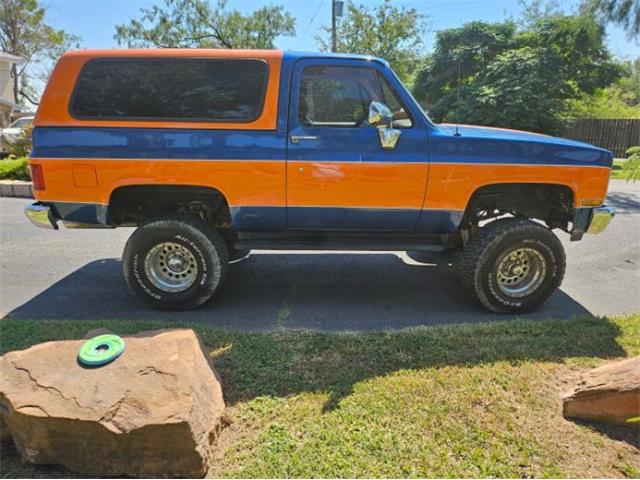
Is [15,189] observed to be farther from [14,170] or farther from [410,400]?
[410,400]

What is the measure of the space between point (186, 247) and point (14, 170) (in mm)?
9345

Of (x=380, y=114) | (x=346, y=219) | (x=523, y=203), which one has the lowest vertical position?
(x=346, y=219)

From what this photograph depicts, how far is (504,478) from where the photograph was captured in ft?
7.83

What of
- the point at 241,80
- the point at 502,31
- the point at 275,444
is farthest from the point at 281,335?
the point at 502,31

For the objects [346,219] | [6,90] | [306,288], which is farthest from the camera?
[6,90]

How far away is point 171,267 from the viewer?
4.41 meters

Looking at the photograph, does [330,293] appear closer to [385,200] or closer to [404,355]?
[385,200]

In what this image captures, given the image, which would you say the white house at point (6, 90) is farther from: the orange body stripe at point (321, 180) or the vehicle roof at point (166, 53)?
the orange body stripe at point (321, 180)

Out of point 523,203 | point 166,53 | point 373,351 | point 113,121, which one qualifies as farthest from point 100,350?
point 523,203

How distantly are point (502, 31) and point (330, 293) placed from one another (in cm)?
1795

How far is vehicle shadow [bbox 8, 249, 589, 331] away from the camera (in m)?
4.30

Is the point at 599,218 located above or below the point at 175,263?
above

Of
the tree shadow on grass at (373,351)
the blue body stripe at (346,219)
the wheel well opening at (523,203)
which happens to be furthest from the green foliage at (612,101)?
the tree shadow on grass at (373,351)

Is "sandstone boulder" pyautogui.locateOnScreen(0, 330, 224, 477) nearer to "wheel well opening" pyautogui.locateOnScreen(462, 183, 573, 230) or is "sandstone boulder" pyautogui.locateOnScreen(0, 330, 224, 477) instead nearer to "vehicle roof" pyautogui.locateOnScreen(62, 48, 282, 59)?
"vehicle roof" pyautogui.locateOnScreen(62, 48, 282, 59)
